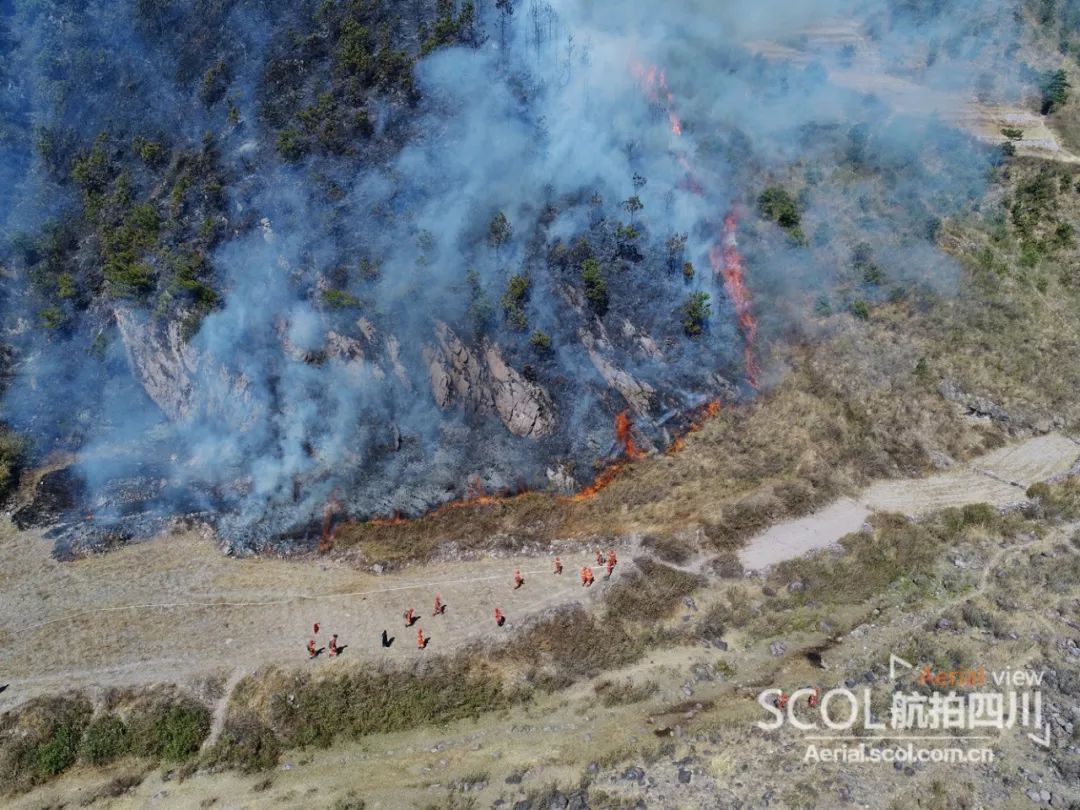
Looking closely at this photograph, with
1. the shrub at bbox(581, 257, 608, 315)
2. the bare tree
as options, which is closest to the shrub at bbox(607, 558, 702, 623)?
the shrub at bbox(581, 257, 608, 315)

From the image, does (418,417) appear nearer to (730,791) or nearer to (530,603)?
(530,603)

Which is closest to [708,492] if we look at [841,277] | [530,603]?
[530,603]

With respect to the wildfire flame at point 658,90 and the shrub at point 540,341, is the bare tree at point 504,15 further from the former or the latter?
the shrub at point 540,341

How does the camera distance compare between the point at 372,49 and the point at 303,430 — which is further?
the point at 372,49

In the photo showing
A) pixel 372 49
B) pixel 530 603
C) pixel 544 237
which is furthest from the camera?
pixel 372 49

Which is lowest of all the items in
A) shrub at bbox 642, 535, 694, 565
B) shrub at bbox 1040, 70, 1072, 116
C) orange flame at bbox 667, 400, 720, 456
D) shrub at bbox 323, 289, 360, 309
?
shrub at bbox 642, 535, 694, 565

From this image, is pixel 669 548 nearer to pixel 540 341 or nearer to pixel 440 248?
pixel 540 341

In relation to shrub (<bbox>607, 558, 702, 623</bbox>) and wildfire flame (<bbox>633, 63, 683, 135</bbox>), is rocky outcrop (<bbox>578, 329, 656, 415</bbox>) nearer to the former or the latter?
shrub (<bbox>607, 558, 702, 623</bbox>)

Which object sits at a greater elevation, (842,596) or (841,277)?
(841,277)
